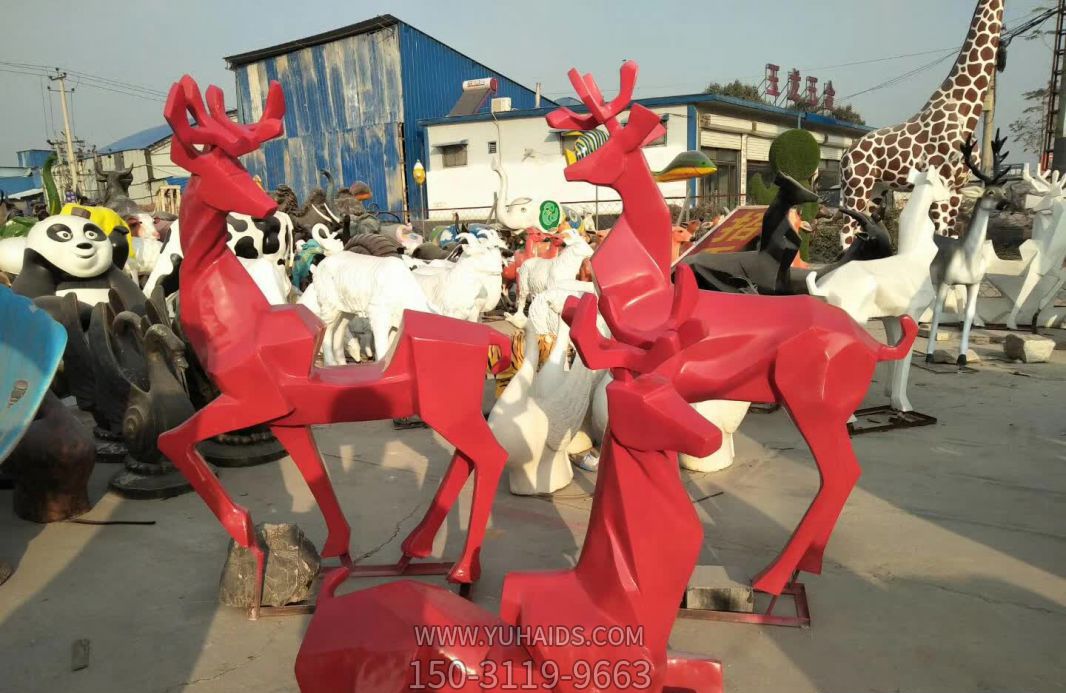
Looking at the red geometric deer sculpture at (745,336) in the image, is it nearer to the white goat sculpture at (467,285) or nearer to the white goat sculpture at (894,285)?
the white goat sculpture at (894,285)

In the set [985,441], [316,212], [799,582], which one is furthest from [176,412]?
[316,212]

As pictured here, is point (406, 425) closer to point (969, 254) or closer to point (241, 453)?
point (241, 453)

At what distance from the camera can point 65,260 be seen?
5.25 m

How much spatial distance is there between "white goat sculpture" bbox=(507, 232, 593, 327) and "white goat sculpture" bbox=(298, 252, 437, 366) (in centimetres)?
107

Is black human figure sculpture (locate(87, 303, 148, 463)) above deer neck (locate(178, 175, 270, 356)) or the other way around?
the other way around

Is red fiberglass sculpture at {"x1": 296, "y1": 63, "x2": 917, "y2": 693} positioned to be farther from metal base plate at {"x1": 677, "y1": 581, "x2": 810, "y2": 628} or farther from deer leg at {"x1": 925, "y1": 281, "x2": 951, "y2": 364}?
deer leg at {"x1": 925, "y1": 281, "x2": 951, "y2": 364}

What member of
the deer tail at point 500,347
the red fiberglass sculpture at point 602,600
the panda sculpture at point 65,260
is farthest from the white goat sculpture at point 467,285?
the red fiberglass sculpture at point 602,600

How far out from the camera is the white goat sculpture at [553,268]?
7020mm

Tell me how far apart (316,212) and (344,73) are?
13.2m

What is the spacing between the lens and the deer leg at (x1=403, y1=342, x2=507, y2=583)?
2934 millimetres

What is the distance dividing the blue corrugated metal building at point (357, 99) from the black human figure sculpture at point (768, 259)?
1852 centimetres

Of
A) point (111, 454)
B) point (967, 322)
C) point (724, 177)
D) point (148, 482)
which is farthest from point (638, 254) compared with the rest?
point (724, 177)

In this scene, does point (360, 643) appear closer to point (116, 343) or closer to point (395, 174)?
point (116, 343)

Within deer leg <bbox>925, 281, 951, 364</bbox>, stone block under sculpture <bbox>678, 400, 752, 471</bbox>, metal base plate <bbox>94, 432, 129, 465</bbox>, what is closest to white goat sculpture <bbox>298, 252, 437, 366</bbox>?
metal base plate <bbox>94, 432, 129, 465</bbox>
